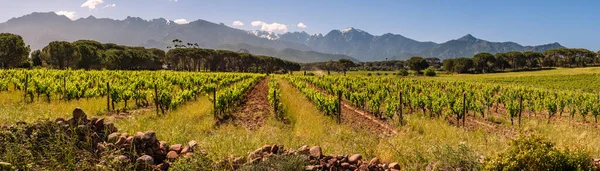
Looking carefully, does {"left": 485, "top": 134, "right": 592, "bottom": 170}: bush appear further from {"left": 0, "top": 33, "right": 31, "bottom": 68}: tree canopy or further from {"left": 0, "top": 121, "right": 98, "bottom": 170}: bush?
{"left": 0, "top": 33, "right": 31, "bottom": 68}: tree canopy

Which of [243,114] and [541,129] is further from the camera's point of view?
[243,114]

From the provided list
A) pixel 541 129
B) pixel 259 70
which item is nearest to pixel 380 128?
pixel 541 129

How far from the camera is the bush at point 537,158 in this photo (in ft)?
16.5

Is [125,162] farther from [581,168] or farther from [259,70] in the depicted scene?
[259,70]

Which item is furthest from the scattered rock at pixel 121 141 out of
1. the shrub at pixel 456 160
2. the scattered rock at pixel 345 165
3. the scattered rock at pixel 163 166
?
the shrub at pixel 456 160

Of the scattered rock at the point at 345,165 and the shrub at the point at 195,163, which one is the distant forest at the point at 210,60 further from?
the scattered rock at the point at 345,165

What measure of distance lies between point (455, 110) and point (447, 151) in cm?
1137

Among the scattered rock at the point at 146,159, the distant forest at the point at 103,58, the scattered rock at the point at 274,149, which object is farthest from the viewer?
the distant forest at the point at 103,58

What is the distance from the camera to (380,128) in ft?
44.6

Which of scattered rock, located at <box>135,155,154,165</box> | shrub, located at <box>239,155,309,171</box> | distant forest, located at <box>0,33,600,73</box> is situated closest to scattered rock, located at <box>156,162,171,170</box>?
scattered rock, located at <box>135,155,154,165</box>

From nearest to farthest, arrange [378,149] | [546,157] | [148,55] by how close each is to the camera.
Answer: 1. [546,157]
2. [378,149]
3. [148,55]

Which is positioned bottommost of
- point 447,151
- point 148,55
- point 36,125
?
point 447,151

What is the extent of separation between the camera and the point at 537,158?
498cm

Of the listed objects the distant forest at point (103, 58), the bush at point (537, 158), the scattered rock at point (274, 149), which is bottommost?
the scattered rock at point (274, 149)
